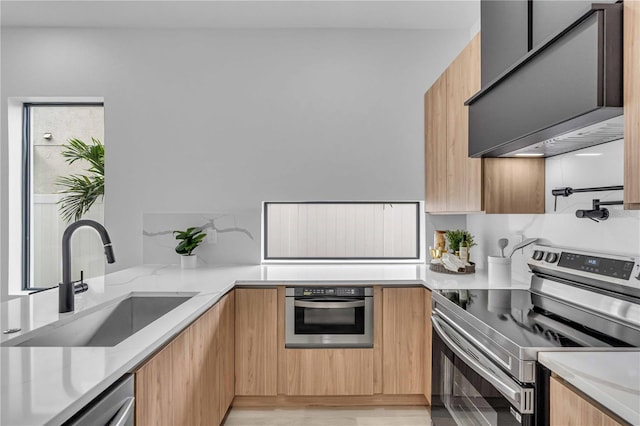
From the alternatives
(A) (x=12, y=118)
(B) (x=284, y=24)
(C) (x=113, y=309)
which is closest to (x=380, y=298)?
(C) (x=113, y=309)

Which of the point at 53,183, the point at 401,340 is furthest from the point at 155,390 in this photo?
the point at 53,183

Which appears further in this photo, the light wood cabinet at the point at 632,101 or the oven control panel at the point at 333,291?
the oven control panel at the point at 333,291

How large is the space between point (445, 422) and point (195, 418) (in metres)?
1.19

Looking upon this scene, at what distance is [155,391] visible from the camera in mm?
1292

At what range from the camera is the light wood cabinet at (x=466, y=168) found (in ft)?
6.89

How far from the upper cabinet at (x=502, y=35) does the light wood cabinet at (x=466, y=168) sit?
18 cm

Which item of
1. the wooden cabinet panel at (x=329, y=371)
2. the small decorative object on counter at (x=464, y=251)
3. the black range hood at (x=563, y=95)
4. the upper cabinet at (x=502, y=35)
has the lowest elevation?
the wooden cabinet panel at (x=329, y=371)

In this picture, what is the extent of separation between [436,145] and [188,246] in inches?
79.0

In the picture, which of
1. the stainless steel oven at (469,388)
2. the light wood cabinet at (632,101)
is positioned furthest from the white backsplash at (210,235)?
the light wood cabinet at (632,101)

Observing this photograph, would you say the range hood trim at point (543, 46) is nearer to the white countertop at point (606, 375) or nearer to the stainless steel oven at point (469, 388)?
the white countertop at point (606, 375)

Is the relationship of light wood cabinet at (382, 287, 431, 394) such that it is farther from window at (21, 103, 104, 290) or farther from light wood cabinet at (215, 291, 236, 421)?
window at (21, 103, 104, 290)

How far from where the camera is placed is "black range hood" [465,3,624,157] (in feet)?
3.53

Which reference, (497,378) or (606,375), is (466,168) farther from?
(606,375)

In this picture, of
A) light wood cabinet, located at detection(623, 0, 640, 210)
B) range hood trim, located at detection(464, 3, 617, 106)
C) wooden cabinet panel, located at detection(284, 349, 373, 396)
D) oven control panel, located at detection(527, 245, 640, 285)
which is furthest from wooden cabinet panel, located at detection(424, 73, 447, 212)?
light wood cabinet, located at detection(623, 0, 640, 210)
